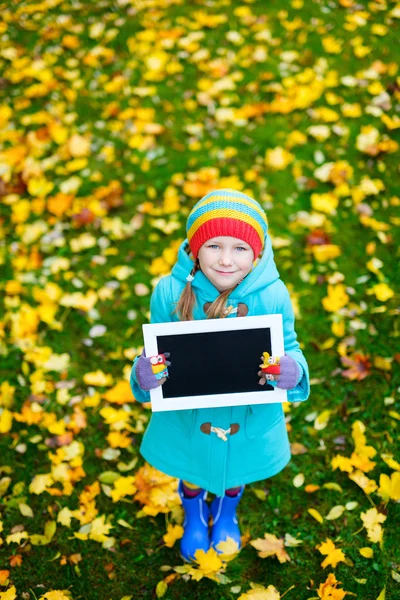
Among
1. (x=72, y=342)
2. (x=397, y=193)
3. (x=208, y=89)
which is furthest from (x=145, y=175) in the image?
(x=397, y=193)

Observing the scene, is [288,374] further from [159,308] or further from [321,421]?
[321,421]

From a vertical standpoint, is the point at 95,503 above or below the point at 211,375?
below

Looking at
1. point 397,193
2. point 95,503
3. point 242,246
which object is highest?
point 242,246

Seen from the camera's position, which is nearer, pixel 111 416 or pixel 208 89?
pixel 111 416

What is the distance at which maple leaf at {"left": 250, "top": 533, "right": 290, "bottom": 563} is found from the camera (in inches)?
101

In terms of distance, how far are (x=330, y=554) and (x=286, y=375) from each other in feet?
3.83

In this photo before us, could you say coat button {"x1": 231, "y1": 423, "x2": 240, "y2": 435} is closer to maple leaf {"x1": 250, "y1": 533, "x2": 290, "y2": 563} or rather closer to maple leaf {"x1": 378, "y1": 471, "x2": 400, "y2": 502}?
maple leaf {"x1": 250, "y1": 533, "x2": 290, "y2": 563}

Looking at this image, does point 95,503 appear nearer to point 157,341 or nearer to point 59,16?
point 157,341

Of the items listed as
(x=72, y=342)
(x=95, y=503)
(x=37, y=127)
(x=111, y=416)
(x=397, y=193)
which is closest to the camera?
(x=95, y=503)

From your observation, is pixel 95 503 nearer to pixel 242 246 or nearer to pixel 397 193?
pixel 242 246

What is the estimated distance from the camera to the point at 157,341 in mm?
1905

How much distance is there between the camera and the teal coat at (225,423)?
204 centimetres

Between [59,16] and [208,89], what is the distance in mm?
2180

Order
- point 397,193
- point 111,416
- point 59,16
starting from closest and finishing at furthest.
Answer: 1. point 111,416
2. point 397,193
3. point 59,16
